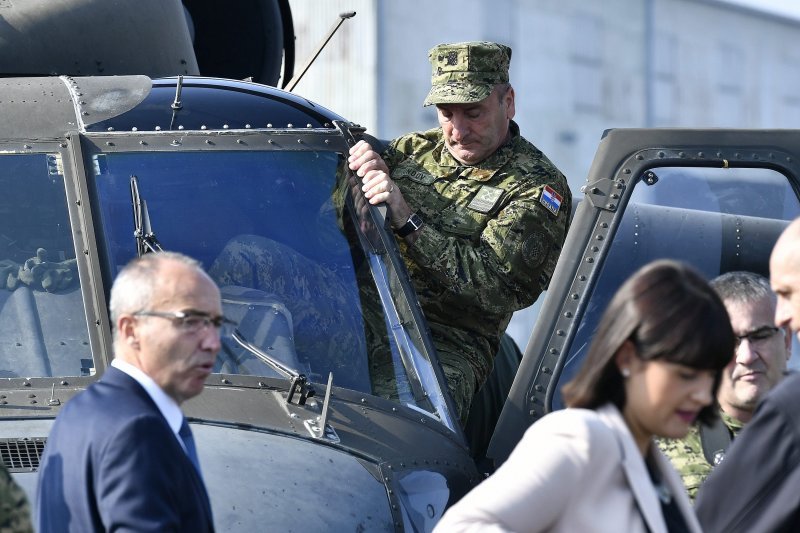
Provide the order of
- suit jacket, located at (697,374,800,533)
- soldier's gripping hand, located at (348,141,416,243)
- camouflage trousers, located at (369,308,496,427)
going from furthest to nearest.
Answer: soldier's gripping hand, located at (348,141,416,243) < camouflage trousers, located at (369,308,496,427) < suit jacket, located at (697,374,800,533)

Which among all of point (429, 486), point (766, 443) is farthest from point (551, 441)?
point (429, 486)

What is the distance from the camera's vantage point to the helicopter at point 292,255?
13.9 feet

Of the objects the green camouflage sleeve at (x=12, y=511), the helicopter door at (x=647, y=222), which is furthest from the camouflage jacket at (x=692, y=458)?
the green camouflage sleeve at (x=12, y=511)

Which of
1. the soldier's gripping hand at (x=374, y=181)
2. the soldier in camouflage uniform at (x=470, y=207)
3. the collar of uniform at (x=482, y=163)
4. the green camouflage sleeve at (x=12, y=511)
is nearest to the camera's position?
the green camouflage sleeve at (x=12, y=511)

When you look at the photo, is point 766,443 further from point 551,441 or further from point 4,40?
point 4,40

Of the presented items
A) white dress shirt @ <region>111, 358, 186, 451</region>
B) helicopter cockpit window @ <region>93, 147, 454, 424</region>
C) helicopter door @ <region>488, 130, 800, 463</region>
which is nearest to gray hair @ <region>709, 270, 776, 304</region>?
helicopter door @ <region>488, 130, 800, 463</region>

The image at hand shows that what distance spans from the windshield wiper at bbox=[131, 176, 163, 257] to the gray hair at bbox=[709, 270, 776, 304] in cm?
164

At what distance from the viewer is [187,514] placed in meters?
3.06

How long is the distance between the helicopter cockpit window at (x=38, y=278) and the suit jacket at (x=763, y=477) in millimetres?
2073

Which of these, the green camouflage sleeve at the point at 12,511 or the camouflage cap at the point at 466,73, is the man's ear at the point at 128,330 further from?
the camouflage cap at the point at 466,73

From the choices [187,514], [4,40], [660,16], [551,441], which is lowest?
[660,16]

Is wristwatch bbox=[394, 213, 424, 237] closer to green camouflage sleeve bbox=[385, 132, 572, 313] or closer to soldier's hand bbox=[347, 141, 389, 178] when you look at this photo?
green camouflage sleeve bbox=[385, 132, 572, 313]

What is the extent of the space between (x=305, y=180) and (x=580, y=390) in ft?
7.81

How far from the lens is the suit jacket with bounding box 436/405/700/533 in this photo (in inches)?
104
